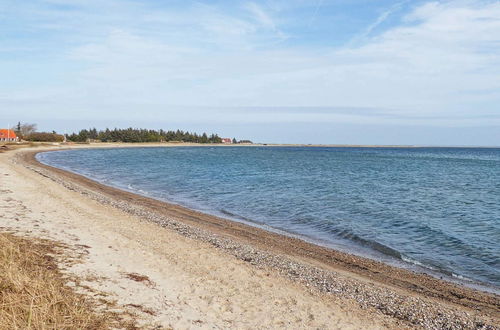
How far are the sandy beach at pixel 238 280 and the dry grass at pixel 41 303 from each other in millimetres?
602

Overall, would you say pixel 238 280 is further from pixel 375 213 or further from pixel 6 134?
pixel 6 134

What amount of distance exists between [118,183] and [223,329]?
3361cm

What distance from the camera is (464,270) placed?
46.8 ft

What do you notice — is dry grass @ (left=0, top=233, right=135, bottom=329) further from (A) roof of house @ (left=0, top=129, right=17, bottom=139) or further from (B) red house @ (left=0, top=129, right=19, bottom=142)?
(A) roof of house @ (left=0, top=129, right=17, bottom=139)

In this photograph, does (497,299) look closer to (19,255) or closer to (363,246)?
(363,246)

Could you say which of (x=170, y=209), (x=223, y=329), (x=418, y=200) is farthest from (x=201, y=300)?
(x=418, y=200)

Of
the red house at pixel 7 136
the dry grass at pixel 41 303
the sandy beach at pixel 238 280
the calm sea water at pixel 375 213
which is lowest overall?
the calm sea water at pixel 375 213

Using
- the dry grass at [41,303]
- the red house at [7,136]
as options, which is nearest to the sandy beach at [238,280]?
the dry grass at [41,303]

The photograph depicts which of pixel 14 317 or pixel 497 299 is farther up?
pixel 14 317

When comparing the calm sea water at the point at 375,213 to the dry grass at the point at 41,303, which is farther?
the calm sea water at the point at 375,213

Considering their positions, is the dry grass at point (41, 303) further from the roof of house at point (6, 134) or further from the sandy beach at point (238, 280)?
the roof of house at point (6, 134)

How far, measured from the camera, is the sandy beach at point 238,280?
868 centimetres

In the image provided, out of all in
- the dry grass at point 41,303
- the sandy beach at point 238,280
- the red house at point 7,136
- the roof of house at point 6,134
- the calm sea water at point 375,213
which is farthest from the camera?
the roof of house at point 6,134

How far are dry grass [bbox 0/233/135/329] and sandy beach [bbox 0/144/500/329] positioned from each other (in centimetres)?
60
